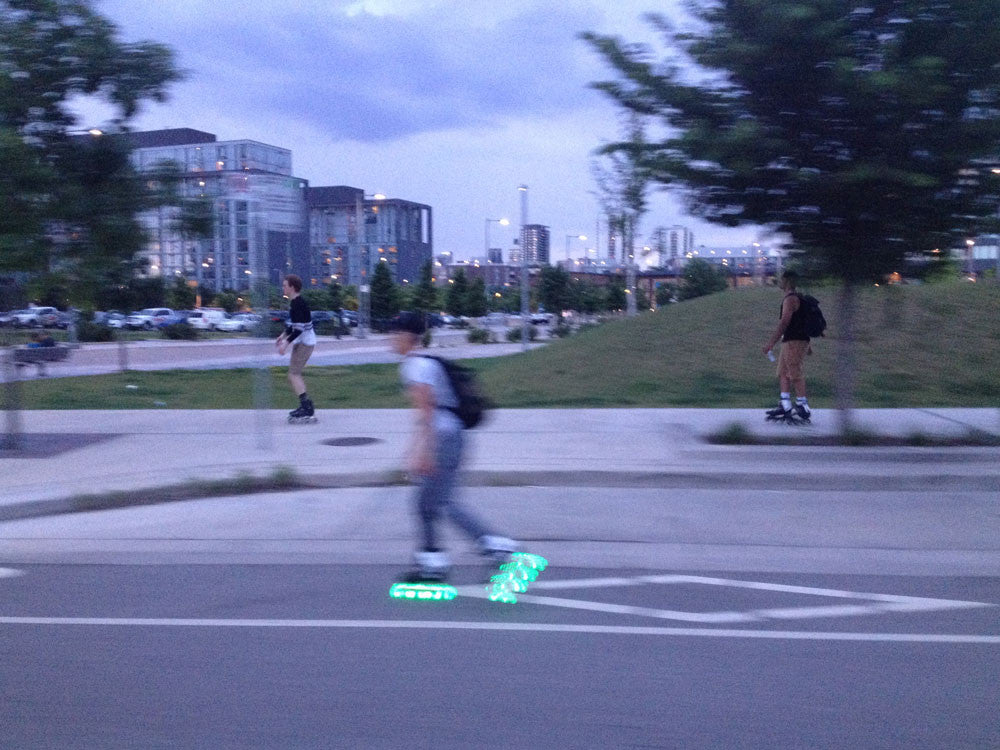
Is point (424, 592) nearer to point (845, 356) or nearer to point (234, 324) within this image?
point (845, 356)

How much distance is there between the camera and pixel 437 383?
243 inches

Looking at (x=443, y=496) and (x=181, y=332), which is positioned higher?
(x=181, y=332)

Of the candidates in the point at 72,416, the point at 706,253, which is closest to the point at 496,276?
the point at 706,253

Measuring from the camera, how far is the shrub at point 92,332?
4256 centimetres

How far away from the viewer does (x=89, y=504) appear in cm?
876

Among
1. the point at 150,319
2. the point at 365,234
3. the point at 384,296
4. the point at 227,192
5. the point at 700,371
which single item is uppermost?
the point at 365,234

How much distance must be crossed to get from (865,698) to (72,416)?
12362mm

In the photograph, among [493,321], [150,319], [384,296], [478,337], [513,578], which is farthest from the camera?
[493,321]

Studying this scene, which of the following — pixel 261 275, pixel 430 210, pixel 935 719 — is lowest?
pixel 935 719

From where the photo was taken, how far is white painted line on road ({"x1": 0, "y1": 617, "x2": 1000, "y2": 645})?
565cm

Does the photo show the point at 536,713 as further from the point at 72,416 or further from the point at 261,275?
the point at 72,416

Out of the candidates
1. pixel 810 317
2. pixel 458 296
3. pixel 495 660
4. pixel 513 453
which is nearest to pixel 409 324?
pixel 495 660

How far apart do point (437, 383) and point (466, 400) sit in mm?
218

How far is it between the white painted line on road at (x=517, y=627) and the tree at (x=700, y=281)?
3227 cm
